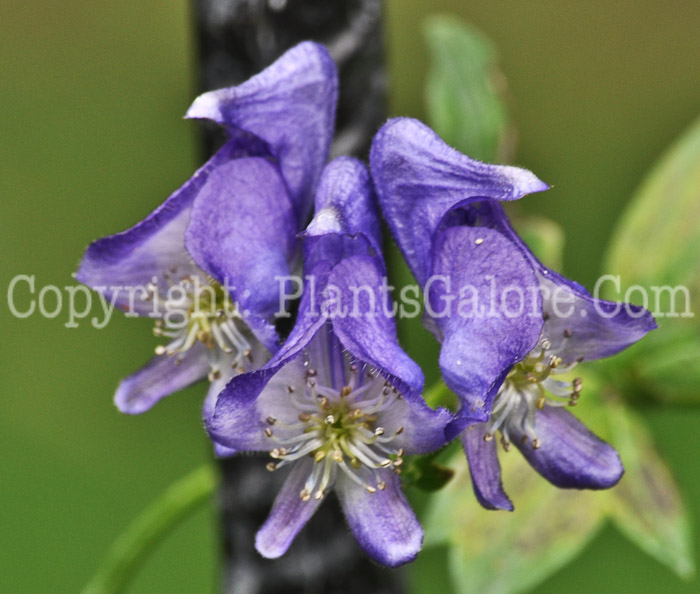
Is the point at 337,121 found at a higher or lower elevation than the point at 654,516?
higher

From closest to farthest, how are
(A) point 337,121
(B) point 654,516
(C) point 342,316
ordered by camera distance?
(C) point 342,316, (A) point 337,121, (B) point 654,516

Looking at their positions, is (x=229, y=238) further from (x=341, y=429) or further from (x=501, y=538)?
(x=501, y=538)

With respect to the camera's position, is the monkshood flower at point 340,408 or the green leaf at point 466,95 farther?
the green leaf at point 466,95

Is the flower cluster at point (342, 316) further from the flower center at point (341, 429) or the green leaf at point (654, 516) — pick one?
the green leaf at point (654, 516)

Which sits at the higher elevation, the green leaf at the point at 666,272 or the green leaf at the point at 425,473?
the green leaf at the point at 425,473

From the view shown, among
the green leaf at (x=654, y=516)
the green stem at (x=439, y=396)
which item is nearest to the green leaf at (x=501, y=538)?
the green leaf at (x=654, y=516)

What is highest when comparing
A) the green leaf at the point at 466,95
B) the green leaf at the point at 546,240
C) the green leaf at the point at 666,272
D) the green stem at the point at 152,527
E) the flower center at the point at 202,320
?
the green leaf at the point at 466,95

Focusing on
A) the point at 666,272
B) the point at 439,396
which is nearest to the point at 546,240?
the point at 666,272
